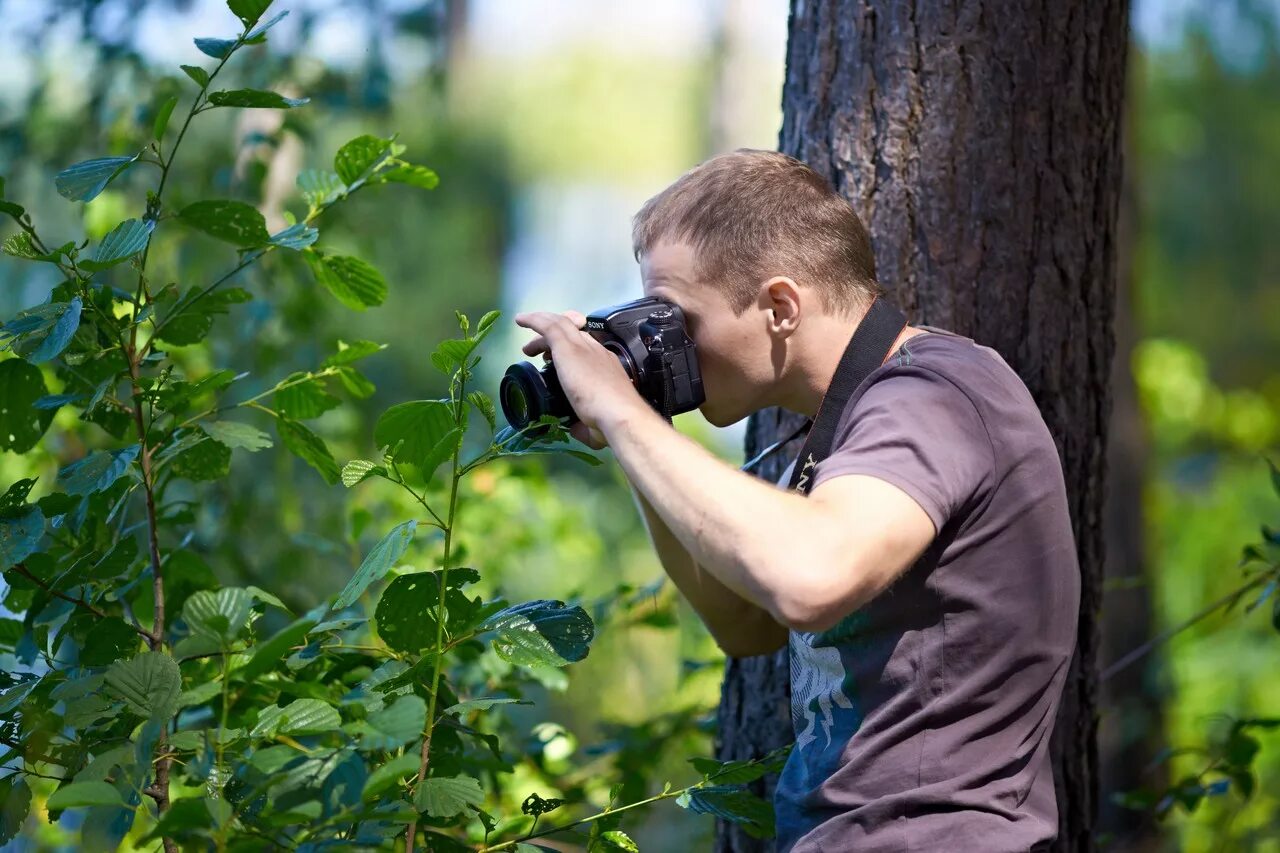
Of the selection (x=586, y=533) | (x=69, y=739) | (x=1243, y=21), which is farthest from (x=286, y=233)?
(x=1243, y=21)

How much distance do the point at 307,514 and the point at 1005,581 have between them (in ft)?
12.3

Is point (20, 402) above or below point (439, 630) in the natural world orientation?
above

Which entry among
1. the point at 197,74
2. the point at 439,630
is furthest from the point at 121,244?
the point at 439,630

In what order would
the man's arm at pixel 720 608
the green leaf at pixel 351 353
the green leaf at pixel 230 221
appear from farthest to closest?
the man's arm at pixel 720 608 → the green leaf at pixel 351 353 → the green leaf at pixel 230 221

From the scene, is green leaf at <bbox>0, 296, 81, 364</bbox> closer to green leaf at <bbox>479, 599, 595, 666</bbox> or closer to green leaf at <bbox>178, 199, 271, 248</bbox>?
green leaf at <bbox>178, 199, 271, 248</bbox>

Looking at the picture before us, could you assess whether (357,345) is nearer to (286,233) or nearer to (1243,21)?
(286,233)

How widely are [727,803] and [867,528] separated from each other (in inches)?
17.1

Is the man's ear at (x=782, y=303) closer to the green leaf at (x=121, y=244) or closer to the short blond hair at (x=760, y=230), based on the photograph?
the short blond hair at (x=760, y=230)

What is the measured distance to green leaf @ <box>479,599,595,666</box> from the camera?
132 centimetres

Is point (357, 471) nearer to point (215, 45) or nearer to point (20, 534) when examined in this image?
point (20, 534)

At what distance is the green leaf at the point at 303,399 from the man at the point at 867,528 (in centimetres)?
30

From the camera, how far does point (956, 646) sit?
134 cm

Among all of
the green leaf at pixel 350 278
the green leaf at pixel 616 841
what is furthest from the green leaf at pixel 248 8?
the green leaf at pixel 616 841

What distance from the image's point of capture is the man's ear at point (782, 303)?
1.53 m
